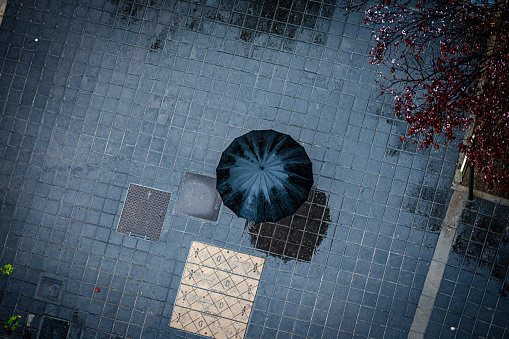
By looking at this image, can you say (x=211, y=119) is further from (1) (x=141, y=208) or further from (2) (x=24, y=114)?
(2) (x=24, y=114)

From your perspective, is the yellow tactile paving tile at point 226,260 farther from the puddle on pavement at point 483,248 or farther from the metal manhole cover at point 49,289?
the puddle on pavement at point 483,248

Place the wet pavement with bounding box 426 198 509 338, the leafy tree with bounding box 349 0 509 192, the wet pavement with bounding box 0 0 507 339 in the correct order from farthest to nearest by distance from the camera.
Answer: the wet pavement with bounding box 0 0 507 339, the wet pavement with bounding box 426 198 509 338, the leafy tree with bounding box 349 0 509 192

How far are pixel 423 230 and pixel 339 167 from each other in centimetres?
211

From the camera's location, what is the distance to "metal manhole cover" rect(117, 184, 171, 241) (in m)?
7.09

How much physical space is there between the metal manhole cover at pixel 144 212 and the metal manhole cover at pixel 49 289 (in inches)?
65.9

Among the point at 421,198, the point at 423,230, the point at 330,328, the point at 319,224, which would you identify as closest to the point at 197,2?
the point at 319,224

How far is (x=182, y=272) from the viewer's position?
7.06 m

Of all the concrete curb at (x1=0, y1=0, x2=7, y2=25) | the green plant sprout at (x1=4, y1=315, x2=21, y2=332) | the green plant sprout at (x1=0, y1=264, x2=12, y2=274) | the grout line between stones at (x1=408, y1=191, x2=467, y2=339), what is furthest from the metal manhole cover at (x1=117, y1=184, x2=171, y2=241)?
the grout line between stones at (x1=408, y1=191, x2=467, y2=339)

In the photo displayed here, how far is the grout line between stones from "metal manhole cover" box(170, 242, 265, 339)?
10.8 feet

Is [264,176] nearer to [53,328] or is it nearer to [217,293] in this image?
[217,293]

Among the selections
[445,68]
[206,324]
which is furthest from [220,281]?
[445,68]

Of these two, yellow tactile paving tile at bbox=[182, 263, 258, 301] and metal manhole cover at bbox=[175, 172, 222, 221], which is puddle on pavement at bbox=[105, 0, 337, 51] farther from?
yellow tactile paving tile at bbox=[182, 263, 258, 301]

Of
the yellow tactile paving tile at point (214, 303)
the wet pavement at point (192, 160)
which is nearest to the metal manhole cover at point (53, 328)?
the wet pavement at point (192, 160)

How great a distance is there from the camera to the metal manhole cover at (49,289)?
7070mm
